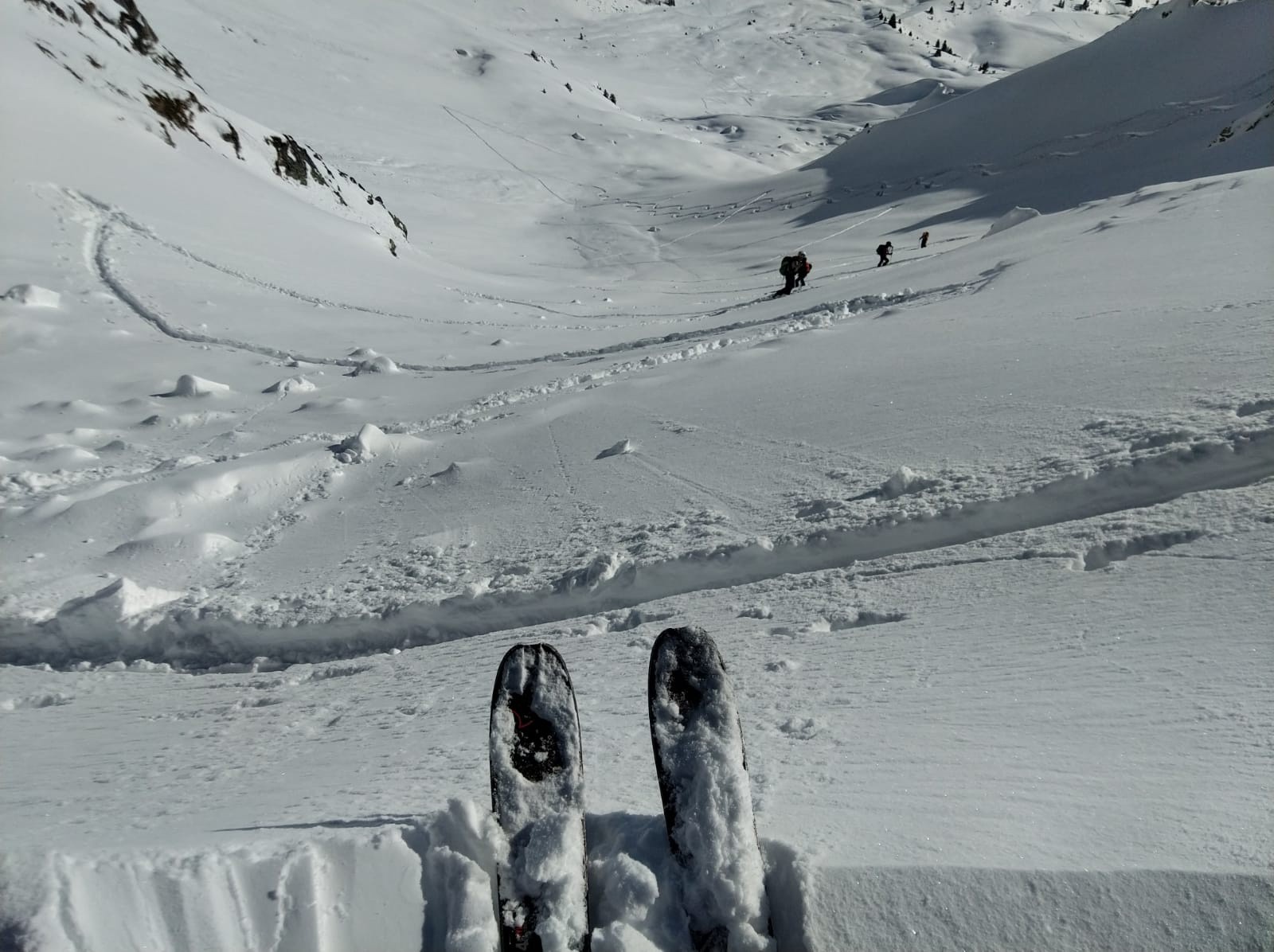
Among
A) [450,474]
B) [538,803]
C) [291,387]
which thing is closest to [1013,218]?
[291,387]

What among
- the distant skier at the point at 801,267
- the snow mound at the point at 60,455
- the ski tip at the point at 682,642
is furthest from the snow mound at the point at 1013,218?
the ski tip at the point at 682,642

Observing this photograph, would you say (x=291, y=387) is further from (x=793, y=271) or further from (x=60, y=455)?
(x=793, y=271)

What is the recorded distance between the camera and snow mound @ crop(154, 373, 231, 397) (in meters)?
8.59

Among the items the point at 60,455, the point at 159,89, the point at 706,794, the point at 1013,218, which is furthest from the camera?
the point at 159,89

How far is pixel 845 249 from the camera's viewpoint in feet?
67.7

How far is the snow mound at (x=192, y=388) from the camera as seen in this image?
859 centimetres

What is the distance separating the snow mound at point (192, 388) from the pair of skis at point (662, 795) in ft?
24.7

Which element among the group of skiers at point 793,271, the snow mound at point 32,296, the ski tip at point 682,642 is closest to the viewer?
the ski tip at point 682,642

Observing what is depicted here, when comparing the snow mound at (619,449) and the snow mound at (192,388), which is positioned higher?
the snow mound at (192,388)

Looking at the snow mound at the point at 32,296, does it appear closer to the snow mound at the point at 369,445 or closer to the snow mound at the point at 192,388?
the snow mound at the point at 192,388

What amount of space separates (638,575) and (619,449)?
188 cm

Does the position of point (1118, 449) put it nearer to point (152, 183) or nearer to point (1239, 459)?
point (1239, 459)

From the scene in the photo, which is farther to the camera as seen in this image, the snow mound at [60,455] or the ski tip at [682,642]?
the snow mound at [60,455]

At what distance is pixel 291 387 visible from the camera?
29.5 ft
